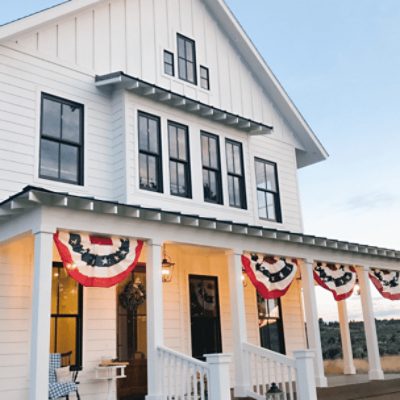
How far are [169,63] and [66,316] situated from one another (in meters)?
6.21

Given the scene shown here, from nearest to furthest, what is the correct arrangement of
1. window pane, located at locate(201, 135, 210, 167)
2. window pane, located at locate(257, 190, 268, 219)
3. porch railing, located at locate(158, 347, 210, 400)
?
porch railing, located at locate(158, 347, 210, 400)
window pane, located at locate(201, 135, 210, 167)
window pane, located at locate(257, 190, 268, 219)

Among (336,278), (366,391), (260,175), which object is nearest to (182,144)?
(260,175)

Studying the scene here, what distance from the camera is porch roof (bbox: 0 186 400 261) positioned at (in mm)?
7485

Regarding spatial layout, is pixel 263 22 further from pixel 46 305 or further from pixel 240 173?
pixel 46 305

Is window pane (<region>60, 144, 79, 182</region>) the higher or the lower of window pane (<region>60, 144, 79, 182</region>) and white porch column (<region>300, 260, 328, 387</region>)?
the higher

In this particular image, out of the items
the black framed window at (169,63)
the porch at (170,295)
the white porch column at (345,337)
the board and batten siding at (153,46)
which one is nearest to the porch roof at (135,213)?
the porch at (170,295)

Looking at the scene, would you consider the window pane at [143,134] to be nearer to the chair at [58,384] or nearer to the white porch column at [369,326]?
the chair at [58,384]

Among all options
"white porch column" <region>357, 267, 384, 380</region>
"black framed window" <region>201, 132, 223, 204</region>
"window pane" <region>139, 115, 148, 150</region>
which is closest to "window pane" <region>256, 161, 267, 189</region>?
"black framed window" <region>201, 132, 223, 204</region>

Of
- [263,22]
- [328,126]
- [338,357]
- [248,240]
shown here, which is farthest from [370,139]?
[248,240]

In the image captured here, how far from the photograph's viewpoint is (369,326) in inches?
496

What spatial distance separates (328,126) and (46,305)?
22.3 metres

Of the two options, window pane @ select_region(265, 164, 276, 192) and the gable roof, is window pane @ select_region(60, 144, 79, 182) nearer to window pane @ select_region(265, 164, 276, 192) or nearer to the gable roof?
window pane @ select_region(265, 164, 276, 192)

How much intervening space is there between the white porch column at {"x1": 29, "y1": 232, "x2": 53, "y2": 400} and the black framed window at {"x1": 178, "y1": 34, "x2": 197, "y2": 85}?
6.26 meters

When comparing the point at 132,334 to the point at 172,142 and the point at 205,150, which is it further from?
the point at 205,150
